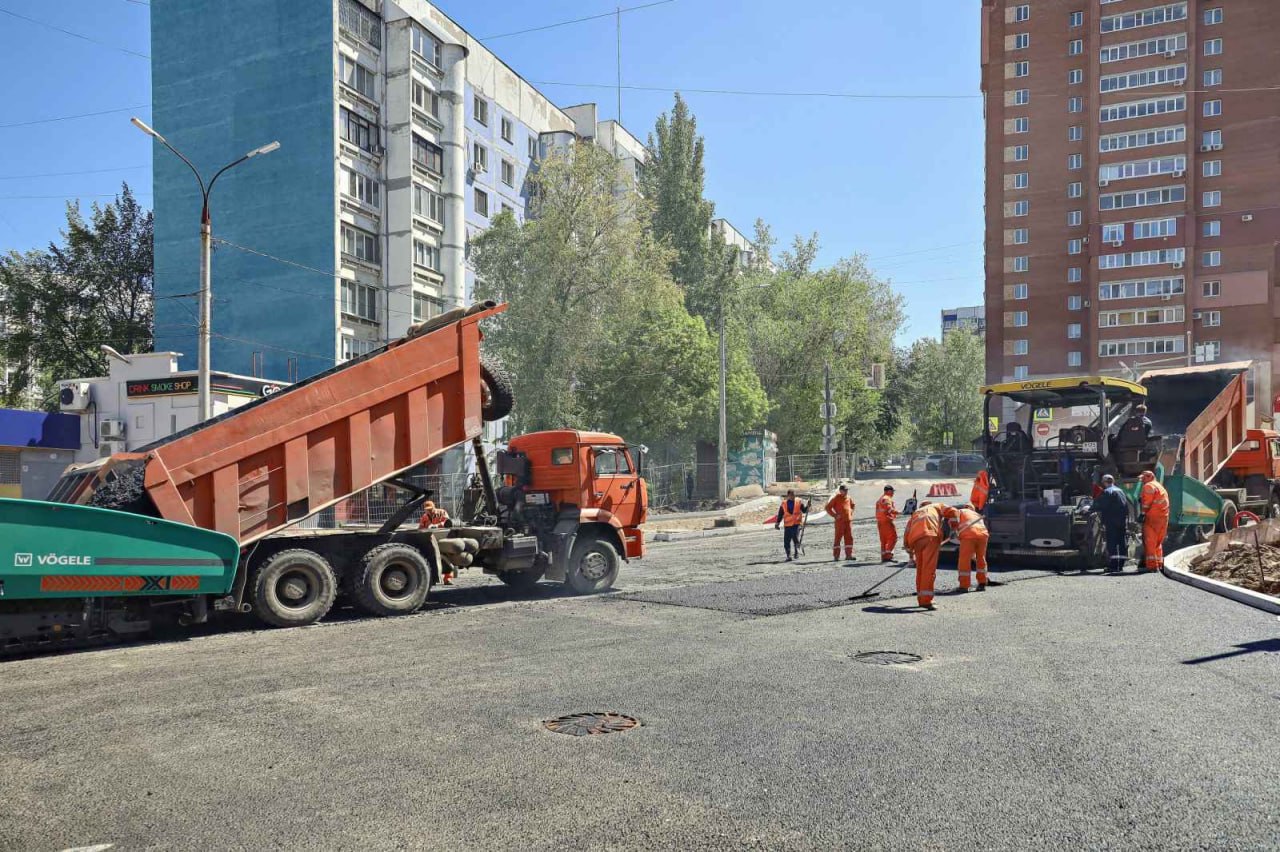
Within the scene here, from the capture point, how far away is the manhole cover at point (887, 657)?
815 centimetres

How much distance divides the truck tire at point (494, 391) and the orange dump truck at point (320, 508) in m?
0.02

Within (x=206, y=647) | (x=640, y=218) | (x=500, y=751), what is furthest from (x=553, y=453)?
(x=640, y=218)

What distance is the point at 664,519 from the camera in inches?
1268

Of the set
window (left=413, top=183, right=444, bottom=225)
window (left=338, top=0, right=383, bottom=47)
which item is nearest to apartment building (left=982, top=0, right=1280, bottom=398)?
window (left=413, top=183, right=444, bottom=225)

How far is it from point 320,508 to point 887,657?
6475 mm

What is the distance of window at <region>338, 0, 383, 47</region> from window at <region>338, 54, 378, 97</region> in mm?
967

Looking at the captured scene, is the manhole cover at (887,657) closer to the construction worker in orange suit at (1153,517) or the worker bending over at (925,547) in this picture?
the worker bending over at (925,547)

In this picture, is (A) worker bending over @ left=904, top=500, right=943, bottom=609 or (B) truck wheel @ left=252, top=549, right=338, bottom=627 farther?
(A) worker bending over @ left=904, top=500, right=943, bottom=609

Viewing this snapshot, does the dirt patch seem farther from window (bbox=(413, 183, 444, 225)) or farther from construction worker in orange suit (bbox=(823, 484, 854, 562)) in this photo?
window (bbox=(413, 183, 444, 225))

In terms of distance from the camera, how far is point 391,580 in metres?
11.9

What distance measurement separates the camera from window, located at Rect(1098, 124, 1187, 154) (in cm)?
6488

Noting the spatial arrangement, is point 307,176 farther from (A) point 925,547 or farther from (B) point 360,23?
(A) point 925,547

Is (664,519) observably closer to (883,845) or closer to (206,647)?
(206,647)

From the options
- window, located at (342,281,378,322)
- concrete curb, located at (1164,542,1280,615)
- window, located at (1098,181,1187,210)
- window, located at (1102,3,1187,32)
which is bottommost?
concrete curb, located at (1164,542,1280,615)
